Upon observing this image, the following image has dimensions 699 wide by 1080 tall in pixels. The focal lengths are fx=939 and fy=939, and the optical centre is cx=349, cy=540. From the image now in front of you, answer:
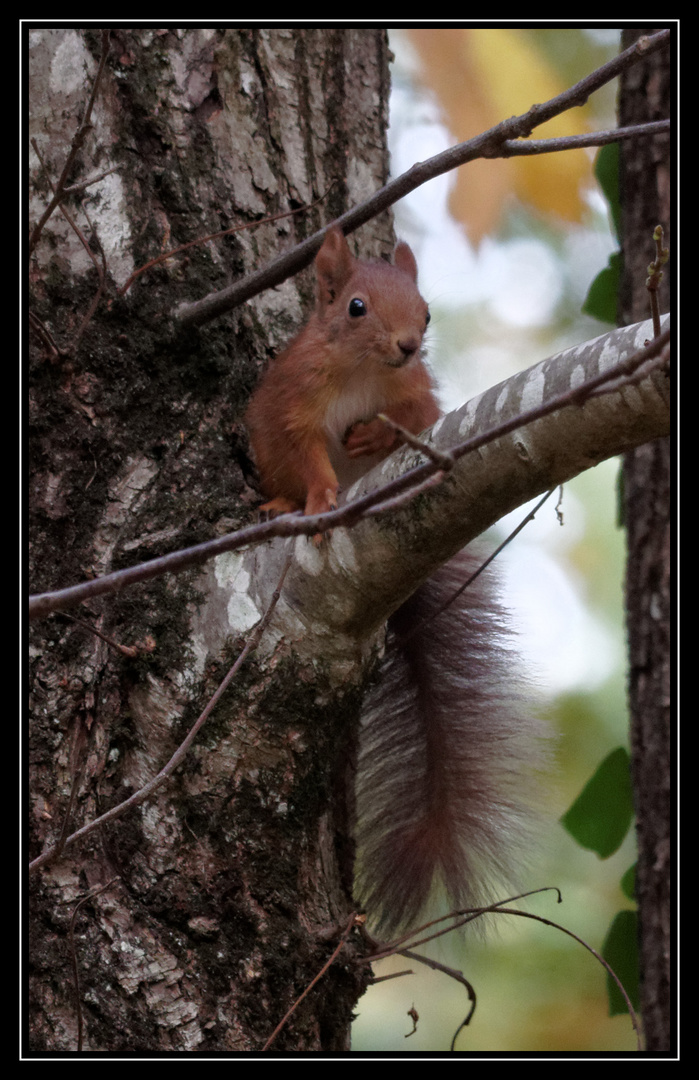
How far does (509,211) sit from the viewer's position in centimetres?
328

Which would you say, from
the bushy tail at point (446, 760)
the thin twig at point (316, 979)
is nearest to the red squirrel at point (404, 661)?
the bushy tail at point (446, 760)

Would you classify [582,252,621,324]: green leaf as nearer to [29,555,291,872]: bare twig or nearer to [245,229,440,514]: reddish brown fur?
[245,229,440,514]: reddish brown fur

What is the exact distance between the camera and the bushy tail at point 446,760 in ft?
5.59

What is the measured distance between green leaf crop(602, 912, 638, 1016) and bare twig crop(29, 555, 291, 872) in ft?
5.55

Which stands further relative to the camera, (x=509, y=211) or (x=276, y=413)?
(x=509, y=211)

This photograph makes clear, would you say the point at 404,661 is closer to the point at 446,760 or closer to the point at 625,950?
the point at 446,760

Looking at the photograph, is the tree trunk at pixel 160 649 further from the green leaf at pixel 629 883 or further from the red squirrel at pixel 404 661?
the green leaf at pixel 629 883

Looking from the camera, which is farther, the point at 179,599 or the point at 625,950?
the point at 625,950

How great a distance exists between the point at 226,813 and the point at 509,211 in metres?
2.52

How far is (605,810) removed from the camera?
251cm

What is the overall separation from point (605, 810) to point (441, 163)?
70.7 inches

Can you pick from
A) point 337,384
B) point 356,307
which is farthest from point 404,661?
point 356,307
